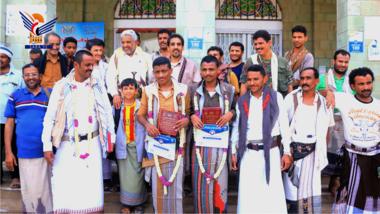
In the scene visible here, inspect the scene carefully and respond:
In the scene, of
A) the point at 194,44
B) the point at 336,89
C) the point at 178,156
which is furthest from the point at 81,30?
the point at 336,89

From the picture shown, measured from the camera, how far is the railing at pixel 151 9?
8.84 m

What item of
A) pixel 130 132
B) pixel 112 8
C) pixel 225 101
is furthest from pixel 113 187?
pixel 112 8

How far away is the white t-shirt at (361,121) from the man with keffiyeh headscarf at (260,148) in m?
0.77

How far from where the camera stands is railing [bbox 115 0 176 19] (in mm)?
8836

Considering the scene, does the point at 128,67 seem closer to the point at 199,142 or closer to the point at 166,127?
the point at 166,127

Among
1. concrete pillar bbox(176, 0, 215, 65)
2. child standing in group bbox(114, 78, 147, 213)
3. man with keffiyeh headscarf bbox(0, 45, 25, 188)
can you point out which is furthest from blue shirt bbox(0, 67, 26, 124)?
concrete pillar bbox(176, 0, 215, 65)

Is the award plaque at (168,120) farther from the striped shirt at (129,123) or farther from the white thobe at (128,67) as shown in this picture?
the white thobe at (128,67)

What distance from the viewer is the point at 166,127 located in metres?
3.45

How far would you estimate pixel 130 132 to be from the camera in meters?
3.82

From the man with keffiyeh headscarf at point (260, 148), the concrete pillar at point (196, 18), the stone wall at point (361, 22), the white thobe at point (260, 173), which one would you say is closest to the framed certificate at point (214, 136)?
the man with keffiyeh headscarf at point (260, 148)

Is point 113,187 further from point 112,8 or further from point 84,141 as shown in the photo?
point 112,8

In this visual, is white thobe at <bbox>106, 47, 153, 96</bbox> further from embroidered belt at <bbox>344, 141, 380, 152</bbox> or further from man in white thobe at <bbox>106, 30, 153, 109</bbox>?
embroidered belt at <bbox>344, 141, 380, 152</bbox>

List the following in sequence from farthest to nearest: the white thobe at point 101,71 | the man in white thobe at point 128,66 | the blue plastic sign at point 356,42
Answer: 1. the blue plastic sign at point 356,42
2. the white thobe at point 101,71
3. the man in white thobe at point 128,66

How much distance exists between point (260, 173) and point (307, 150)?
624 mm
